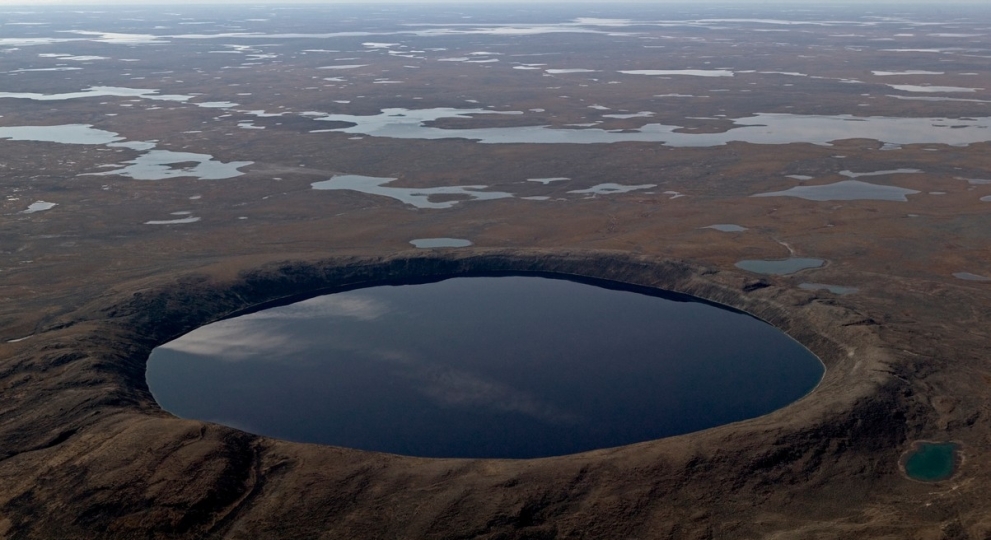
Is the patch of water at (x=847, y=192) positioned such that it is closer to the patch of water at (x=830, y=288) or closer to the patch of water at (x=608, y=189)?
the patch of water at (x=608, y=189)

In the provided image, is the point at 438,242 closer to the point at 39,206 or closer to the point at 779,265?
the point at 779,265

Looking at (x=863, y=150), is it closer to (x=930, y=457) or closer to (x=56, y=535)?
(x=930, y=457)

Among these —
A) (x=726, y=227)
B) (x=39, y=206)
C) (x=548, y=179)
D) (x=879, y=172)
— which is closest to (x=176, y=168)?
(x=39, y=206)

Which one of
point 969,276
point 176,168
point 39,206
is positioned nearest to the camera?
point 969,276

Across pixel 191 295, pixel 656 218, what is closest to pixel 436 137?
pixel 656 218

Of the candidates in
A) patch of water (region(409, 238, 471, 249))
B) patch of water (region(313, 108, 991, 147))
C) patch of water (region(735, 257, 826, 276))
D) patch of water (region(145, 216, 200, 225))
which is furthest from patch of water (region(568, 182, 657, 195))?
patch of water (region(145, 216, 200, 225))

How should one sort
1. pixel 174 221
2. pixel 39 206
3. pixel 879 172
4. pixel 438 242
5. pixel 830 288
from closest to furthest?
pixel 830 288
pixel 438 242
pixel 174 221
pixel 39 206
pixel 879 172

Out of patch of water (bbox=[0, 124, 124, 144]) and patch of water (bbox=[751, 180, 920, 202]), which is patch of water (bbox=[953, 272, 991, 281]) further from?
patch of water (bbox=[0, 124, 124, 144])
